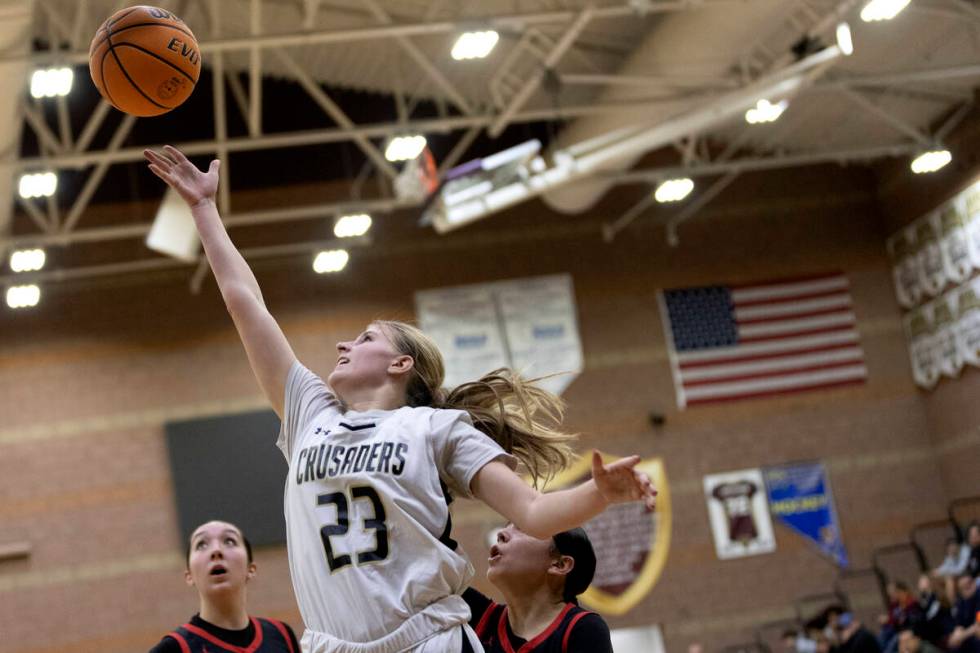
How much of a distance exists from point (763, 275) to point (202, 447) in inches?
349

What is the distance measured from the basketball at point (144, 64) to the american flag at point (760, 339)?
48.6ft

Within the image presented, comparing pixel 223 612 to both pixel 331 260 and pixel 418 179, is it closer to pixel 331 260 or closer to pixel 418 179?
pixel 418 179

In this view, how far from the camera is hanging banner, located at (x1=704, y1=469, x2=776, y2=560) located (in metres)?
18.9

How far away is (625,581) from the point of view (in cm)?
1841

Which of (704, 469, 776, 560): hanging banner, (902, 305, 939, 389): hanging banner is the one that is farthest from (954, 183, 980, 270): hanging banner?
(704, 469, 776, 560): hanging banner

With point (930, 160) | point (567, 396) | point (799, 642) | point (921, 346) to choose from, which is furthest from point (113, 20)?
point (921, 346)

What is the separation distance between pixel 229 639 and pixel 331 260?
11923mm

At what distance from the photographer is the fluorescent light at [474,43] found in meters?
12.4

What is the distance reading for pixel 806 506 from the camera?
62.8 feet

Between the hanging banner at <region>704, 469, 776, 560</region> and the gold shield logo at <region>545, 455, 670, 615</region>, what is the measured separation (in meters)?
0.81

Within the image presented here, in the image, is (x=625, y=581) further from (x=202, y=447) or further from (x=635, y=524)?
(x=202, y=447)

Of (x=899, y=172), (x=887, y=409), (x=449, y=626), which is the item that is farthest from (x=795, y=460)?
Result: (x=449, y=626)

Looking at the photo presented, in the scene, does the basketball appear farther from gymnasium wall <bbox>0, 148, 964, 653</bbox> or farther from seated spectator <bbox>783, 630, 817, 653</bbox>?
seated spectator <bbox>783, 630, 817, 653</bbox>

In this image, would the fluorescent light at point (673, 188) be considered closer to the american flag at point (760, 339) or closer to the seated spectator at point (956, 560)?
the american flag at point (760, 339)
